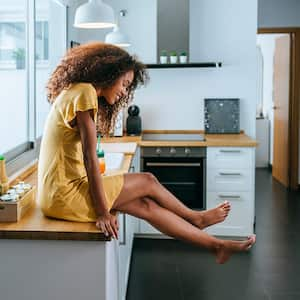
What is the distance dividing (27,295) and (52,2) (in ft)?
9.43

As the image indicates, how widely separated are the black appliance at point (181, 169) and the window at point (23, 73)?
39.2 inches

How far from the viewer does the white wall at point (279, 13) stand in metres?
6.48

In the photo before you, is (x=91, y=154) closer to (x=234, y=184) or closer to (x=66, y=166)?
(x=66, y=166)

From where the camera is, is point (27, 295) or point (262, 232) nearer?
point (27, 295)

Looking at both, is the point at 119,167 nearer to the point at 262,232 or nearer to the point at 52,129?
the point at 52,129

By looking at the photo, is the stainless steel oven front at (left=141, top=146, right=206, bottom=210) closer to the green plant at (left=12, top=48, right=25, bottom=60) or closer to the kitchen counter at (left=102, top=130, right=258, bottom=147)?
the kitchen counter at (left=102, top=130, right=258, bottom=147)

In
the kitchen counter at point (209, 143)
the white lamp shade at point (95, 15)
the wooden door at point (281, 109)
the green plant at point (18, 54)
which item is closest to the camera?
the white lamp shade at point (95, 15)

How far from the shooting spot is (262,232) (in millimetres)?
4742

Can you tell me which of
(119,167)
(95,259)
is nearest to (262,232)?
(119,167)

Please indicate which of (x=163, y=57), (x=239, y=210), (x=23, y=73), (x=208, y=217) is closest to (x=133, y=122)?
(x=163, y=57)

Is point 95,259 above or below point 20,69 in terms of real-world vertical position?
below

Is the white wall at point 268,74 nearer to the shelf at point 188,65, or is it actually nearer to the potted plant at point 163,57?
the shelf at point 188,65

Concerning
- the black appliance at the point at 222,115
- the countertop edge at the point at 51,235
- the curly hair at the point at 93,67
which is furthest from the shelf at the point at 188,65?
the countertop edge at the point at 51,235

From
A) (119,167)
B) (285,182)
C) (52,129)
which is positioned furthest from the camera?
(285,182)
